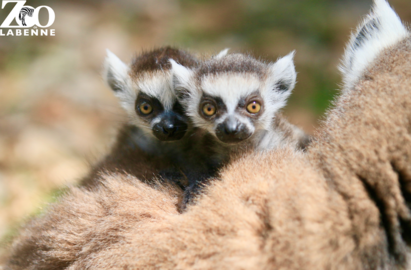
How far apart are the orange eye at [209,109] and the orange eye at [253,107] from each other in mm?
210

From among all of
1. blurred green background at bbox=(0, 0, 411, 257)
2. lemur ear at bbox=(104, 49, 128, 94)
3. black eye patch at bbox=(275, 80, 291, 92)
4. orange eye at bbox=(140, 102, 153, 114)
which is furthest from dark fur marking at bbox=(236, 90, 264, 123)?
blurred green background at bbox=(0, 0, 411, 257)

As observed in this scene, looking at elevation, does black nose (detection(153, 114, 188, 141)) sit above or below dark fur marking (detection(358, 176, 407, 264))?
below

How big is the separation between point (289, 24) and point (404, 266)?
5499 mm

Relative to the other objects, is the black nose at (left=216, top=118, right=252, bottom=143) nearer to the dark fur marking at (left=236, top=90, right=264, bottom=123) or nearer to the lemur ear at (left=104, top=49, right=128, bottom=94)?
the dark fur marking at (left=236, top=90, right=264, bottom=123)

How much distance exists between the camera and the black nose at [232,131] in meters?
2.21

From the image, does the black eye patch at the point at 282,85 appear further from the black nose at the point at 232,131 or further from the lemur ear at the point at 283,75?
the black nose at the point at 232,131

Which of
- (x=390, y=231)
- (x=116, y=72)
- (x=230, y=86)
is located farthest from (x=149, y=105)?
(x=390, y=231)

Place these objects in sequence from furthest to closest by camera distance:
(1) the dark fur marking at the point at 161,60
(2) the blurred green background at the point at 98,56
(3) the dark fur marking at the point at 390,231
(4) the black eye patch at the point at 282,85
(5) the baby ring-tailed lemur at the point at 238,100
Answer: (2) the blurred green background at the point at 98,56, (1) the dark fur marking at the point at 161,60, (4) the black eye patch at the point at 282,85, (5) the baby ring-tailed lemur at the point at 238,100, (3) the dark fur marking at the point at 390,231

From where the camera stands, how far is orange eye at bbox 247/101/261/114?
239 centimetres

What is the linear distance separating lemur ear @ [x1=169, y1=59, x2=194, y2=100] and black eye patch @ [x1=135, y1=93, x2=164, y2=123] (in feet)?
0.71

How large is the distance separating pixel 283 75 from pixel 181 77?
2.27ft

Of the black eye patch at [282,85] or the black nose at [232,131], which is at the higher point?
the black eye patch at [282,85]

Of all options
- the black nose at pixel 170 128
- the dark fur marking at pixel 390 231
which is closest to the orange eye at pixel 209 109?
the black nose at pixel 170 128

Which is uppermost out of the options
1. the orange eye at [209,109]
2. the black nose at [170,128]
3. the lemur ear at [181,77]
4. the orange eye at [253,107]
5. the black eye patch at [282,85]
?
→ the black eye patch at [282,85]
